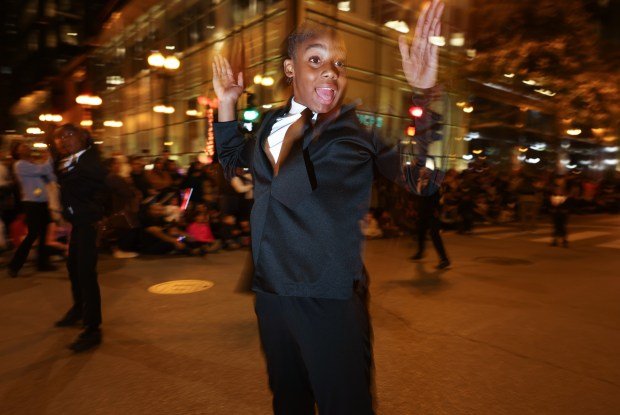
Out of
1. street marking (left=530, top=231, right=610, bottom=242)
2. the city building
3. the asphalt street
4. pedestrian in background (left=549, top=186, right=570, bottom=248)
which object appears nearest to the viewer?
the asphalt street

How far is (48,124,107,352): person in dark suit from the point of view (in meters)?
3.99

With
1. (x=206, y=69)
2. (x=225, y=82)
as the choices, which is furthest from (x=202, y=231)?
(x=206, y=69)

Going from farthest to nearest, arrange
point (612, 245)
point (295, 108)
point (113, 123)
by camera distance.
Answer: point (113, 123), point (612, 245), point (295, 108)

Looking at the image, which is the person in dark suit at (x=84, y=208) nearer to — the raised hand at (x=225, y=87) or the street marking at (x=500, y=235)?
the raised hand at (x=225, y=87)

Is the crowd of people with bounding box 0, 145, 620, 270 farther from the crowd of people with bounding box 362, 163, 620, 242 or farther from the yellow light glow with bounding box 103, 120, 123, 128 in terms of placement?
the yellow light glow with bounding box 103, 120, 123, 128

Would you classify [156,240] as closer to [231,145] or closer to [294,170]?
[231,145]

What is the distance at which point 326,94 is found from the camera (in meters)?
1.62

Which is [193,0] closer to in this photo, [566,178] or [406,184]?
[566,178]

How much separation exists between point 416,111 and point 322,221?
48 centimetres

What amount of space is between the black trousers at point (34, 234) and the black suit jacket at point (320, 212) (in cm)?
616

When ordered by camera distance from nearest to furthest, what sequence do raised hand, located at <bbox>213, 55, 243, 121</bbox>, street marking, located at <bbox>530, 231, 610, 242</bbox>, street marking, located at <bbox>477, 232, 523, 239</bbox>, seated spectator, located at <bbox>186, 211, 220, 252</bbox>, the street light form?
raised hand, located at <bbox>213, 55, 243, 121</bbox>, seated spectator, located at <bbox>186, 211, 220, 252</bbox>, street marking, located at <bbox>530, 231, 610, 242</bbox>, street marking, located at <bbox>477, 232, 523, 239</bbox>, the street light

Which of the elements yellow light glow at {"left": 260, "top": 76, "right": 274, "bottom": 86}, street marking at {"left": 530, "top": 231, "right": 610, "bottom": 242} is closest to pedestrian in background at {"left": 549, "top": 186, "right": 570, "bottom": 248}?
street marking at {"left": 530, "top": 231, "right": 610, "bottom": 242}

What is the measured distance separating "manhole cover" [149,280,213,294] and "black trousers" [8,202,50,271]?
78.3 inches

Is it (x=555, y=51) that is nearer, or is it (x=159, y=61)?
(x=159, y=61)
